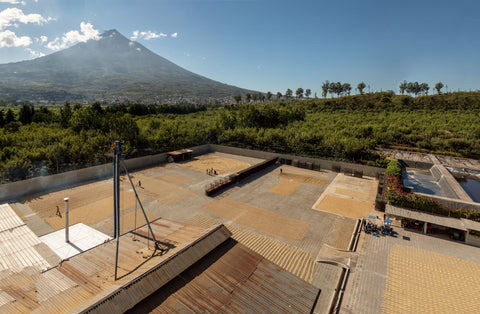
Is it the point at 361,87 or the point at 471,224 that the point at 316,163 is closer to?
the point at 471,224

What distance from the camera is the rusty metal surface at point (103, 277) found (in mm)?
6422

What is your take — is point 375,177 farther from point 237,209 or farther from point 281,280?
point 281,280

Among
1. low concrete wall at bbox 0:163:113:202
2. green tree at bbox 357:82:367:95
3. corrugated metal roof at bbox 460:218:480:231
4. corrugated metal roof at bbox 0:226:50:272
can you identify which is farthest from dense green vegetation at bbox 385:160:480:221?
green tree at bbox 357:82:367:95

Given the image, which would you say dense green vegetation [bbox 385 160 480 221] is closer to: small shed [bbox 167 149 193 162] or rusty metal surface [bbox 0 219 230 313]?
rusty metal surface [bbox 0 219 230 313]

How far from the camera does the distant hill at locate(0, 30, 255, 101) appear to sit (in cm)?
13738

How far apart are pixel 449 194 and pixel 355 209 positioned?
814 centimetres

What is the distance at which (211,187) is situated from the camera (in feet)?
69.6

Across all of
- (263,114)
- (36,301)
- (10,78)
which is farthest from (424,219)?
(10,78)

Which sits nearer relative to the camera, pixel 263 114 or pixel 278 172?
pixel 278 172

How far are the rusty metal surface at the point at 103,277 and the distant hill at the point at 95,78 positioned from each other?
147151 millimetres

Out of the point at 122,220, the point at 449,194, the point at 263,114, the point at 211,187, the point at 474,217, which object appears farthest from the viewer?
the point at 263,114

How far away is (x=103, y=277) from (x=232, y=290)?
4145mm

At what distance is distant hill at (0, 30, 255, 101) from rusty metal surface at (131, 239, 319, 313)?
491 ft

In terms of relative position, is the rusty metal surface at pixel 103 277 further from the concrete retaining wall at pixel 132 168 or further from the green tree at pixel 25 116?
the green tree at pixel 25 116
